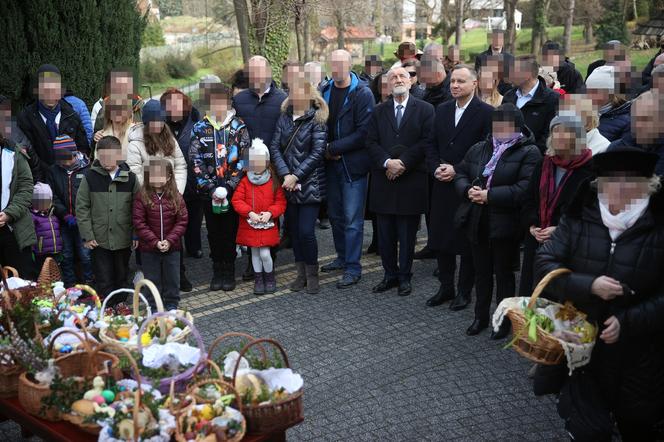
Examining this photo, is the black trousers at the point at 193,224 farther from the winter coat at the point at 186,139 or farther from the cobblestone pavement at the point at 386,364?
the cobblestone pavement at the point at 386,364

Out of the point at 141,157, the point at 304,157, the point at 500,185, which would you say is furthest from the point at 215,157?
the point at 500,185

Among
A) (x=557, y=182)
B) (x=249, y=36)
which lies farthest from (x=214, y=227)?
(x=249, y=36)

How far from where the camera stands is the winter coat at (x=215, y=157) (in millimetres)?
7914

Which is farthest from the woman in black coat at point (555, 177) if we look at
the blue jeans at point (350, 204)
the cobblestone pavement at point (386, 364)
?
the blue jeans at point (350, 204)

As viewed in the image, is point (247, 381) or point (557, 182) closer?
point (247, 381)

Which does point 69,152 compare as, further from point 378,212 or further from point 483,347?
point 483,347

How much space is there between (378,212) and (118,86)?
317 cm

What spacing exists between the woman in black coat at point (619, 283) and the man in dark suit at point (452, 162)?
2.97 metres

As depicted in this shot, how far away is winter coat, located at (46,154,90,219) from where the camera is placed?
777 centimetres

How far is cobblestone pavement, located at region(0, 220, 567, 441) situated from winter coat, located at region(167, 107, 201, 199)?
45.3 inches

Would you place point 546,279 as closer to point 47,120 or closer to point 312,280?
point 312,280

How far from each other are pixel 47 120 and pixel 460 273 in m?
4.87

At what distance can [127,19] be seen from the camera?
11.4 metres

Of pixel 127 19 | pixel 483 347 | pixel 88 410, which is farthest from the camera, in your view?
pixel 127 19
